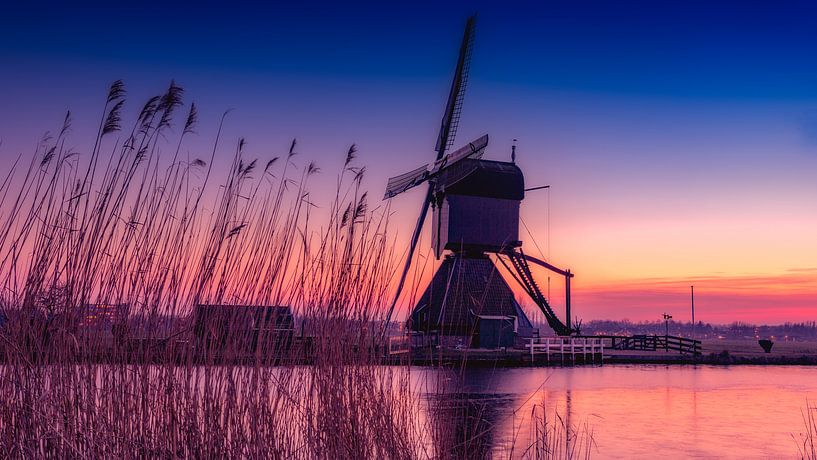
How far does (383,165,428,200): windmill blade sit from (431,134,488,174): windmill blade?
0.63 metres

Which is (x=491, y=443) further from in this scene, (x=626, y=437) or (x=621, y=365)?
(x=621, y=365)

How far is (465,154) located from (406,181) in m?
4.08

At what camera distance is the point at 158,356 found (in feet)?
12.8

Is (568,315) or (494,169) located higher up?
(494,169)

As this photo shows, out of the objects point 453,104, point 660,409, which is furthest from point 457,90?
point 660,409

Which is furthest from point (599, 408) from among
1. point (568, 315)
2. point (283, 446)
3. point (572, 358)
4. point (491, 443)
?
point (568, 315)

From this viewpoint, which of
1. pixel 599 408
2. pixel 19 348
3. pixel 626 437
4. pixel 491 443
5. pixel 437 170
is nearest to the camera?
pixel 19 348

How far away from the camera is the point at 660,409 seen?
13.1 m

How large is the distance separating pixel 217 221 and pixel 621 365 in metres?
25.6

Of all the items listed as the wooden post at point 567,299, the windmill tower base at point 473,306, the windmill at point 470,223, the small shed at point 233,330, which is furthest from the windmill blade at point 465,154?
the small shed at point 233,330

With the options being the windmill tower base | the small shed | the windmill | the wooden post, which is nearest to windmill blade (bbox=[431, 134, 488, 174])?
the windmill

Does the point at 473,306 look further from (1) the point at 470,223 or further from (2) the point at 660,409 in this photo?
(2) the point at 660,409

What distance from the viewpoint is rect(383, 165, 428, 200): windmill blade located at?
27.2m

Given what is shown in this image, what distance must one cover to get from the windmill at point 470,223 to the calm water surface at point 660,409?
4.65 metres
